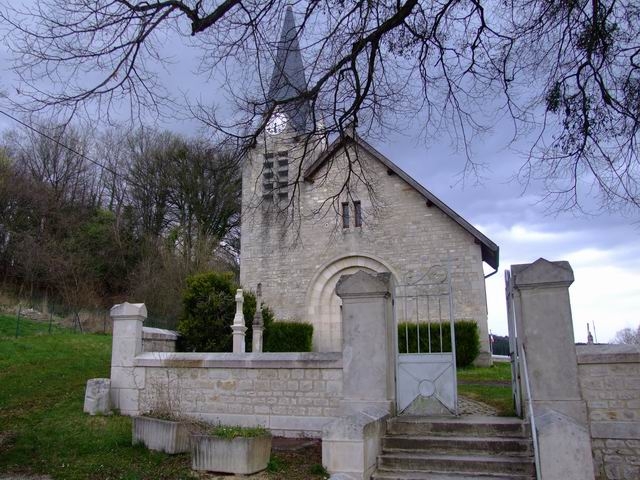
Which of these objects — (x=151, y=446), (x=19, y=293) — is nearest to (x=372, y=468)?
(x=151, y=446)

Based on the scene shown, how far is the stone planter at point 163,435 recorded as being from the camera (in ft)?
23.3

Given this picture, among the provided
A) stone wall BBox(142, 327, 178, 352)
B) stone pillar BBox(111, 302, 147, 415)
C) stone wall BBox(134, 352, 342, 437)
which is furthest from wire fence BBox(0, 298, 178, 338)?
stone wall BBox(134, 352, 342, 437)

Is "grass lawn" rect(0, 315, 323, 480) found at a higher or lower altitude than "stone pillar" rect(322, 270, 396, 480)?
lower

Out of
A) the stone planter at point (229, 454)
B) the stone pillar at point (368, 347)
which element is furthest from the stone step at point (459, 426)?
the stone planter at point (229, 454)

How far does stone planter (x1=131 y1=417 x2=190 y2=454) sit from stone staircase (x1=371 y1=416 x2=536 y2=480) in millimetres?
2743

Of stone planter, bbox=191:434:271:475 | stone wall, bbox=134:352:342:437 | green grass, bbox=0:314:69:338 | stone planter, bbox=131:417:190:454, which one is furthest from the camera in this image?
green grass, bbox=0:314:69:338

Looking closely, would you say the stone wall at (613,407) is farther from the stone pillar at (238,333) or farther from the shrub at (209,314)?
the shrub at (209,314)

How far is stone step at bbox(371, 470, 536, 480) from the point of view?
5820 millimetres

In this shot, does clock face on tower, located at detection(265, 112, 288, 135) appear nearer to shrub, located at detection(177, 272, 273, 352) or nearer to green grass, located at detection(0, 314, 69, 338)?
shrub, located at detection(177, 272, 273, 352)

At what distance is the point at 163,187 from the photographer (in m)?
28.4

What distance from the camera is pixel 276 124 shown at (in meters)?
7.63

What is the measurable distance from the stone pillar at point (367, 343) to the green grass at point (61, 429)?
2.54 m

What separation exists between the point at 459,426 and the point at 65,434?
19.2ft

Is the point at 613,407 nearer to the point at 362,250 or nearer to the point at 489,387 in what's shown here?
the point at 489,387
